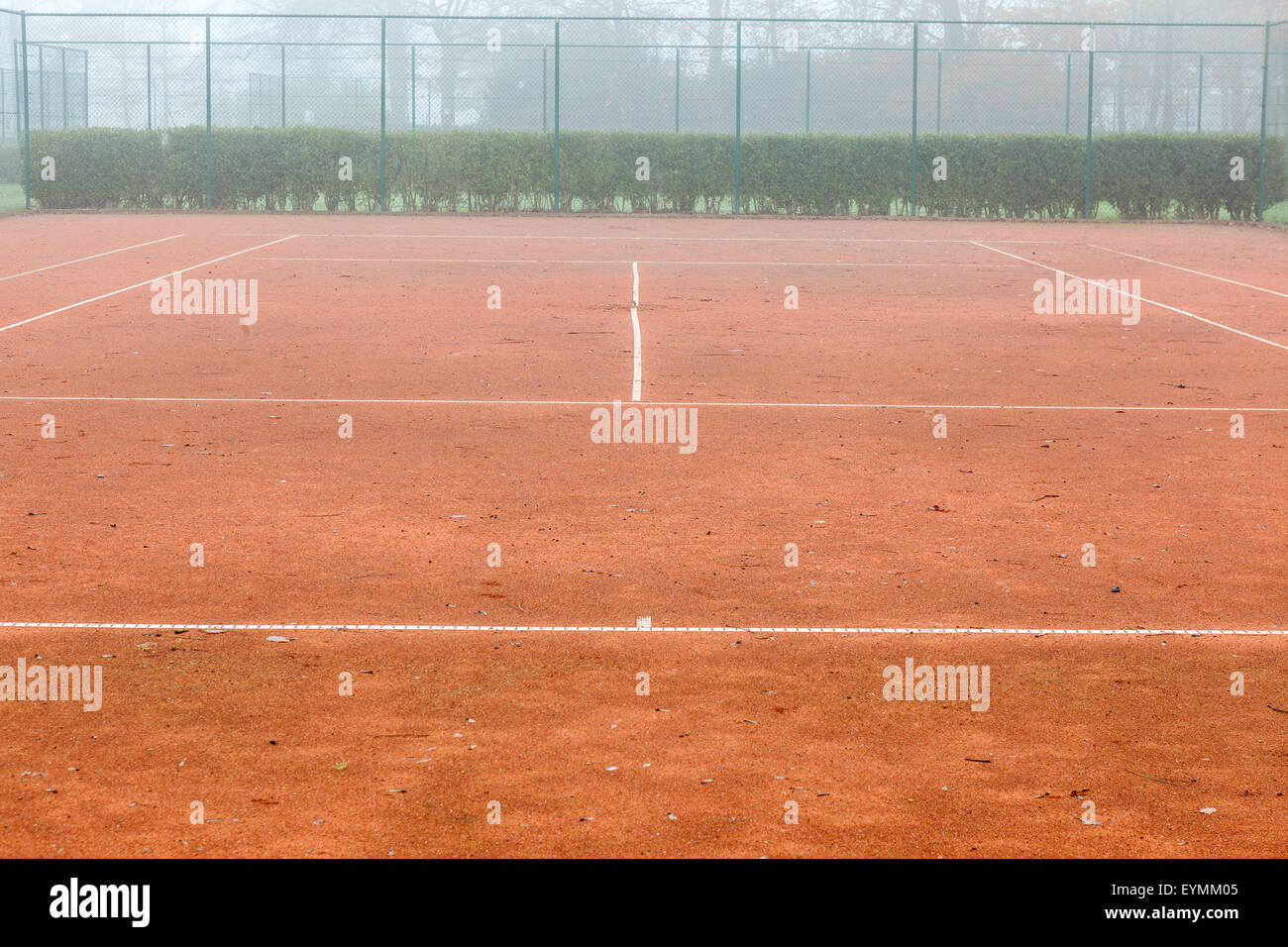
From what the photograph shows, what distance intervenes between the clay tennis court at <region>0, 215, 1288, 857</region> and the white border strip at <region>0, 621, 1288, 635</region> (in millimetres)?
27

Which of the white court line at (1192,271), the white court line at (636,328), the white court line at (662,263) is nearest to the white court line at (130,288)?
the white court line at (662,263)

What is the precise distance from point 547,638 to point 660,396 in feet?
17.4

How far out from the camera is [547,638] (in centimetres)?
592

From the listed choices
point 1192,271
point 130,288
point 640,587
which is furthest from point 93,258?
point 640,587

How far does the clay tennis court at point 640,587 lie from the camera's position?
4.43 meters

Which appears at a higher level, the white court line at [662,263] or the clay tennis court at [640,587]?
the white court line at [662,263]

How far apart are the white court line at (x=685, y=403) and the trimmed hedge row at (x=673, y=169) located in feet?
72.9

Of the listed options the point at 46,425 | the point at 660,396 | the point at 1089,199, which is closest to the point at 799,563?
the point at 660,396

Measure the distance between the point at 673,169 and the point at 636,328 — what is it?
1872cm

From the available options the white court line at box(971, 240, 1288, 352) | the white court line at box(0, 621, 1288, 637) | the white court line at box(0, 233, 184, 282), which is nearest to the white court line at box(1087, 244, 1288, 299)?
the white court line at box(971, 240, 1288, 352)

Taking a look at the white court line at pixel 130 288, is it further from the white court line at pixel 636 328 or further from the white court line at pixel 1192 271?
the white court line at pixel 1192 271

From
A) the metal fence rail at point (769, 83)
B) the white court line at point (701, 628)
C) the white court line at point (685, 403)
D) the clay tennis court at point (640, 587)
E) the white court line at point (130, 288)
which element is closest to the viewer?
the clay tennis court at point (640, 587)

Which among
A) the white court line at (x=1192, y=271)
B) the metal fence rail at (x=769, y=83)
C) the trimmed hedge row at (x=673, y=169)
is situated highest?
the metal fence rail at (x=769, y=83)

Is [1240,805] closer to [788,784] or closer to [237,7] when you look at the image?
[788,784]
